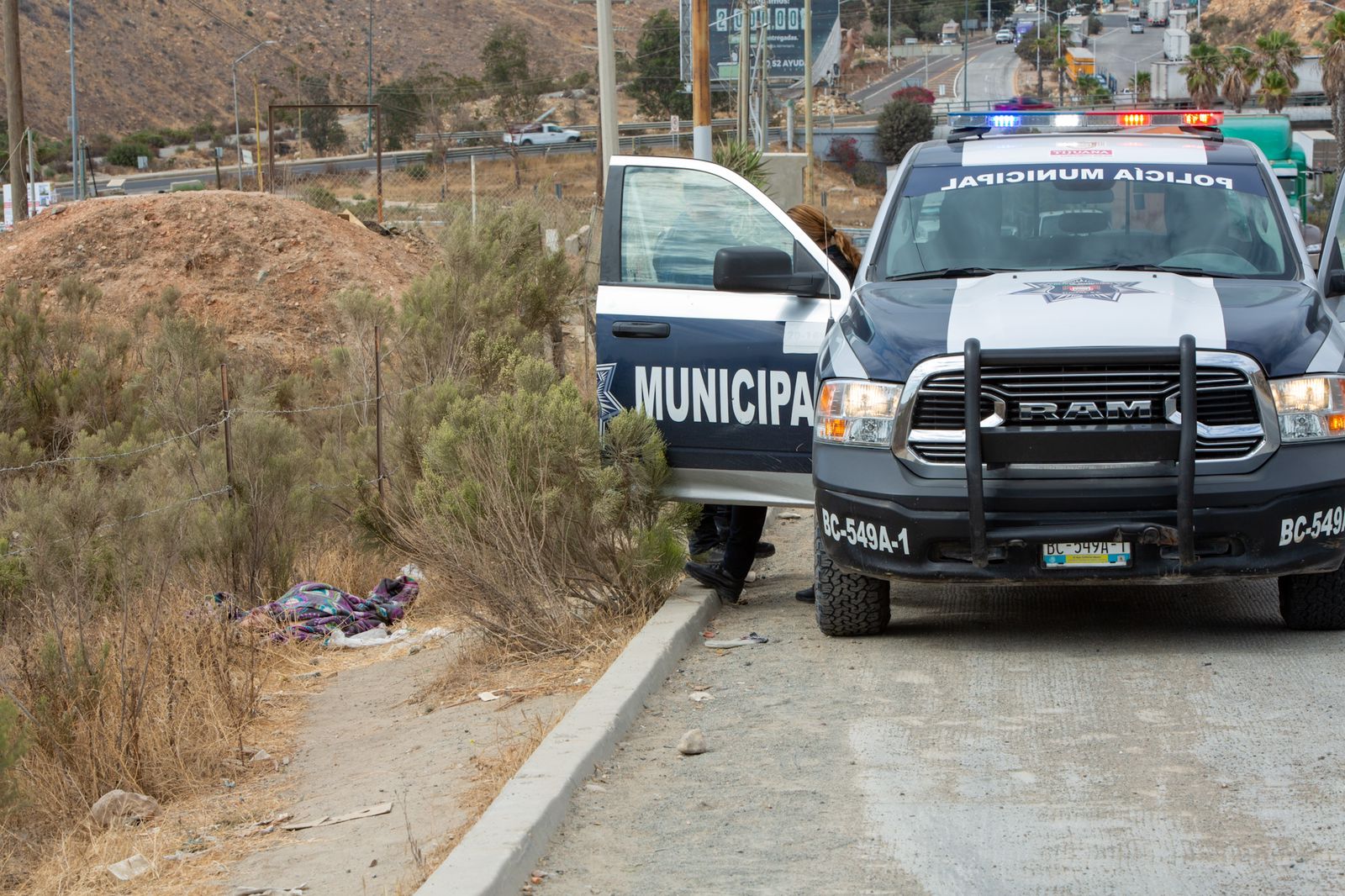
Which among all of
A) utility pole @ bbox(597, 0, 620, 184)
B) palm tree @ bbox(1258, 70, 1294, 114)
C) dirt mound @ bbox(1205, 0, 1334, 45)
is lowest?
utility pole @ bbox(597, 0, 620, 184)

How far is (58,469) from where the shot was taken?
Result: 47.3 ft

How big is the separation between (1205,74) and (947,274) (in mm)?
71529

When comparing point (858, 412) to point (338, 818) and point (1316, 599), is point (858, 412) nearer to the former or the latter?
point (1316, 599)

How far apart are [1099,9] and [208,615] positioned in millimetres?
203173

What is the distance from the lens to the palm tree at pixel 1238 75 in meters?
71.2

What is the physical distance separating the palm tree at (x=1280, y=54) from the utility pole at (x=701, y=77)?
56847mm

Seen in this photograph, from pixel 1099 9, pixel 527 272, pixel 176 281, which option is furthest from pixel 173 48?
pixel 1099 9

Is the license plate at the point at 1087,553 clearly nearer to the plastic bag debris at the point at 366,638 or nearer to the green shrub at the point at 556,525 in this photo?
the green shrub at the point at 556,525

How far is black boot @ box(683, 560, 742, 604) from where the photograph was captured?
25.6 ft

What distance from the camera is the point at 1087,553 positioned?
239 inches

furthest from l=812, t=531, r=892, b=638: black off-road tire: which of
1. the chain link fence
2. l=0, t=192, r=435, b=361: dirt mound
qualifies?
→ the chain link fence

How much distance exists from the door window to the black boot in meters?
1.35

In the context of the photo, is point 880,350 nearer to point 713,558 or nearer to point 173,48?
point 713,558

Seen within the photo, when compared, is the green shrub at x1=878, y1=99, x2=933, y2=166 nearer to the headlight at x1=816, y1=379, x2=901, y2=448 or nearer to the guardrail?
the guardrail
